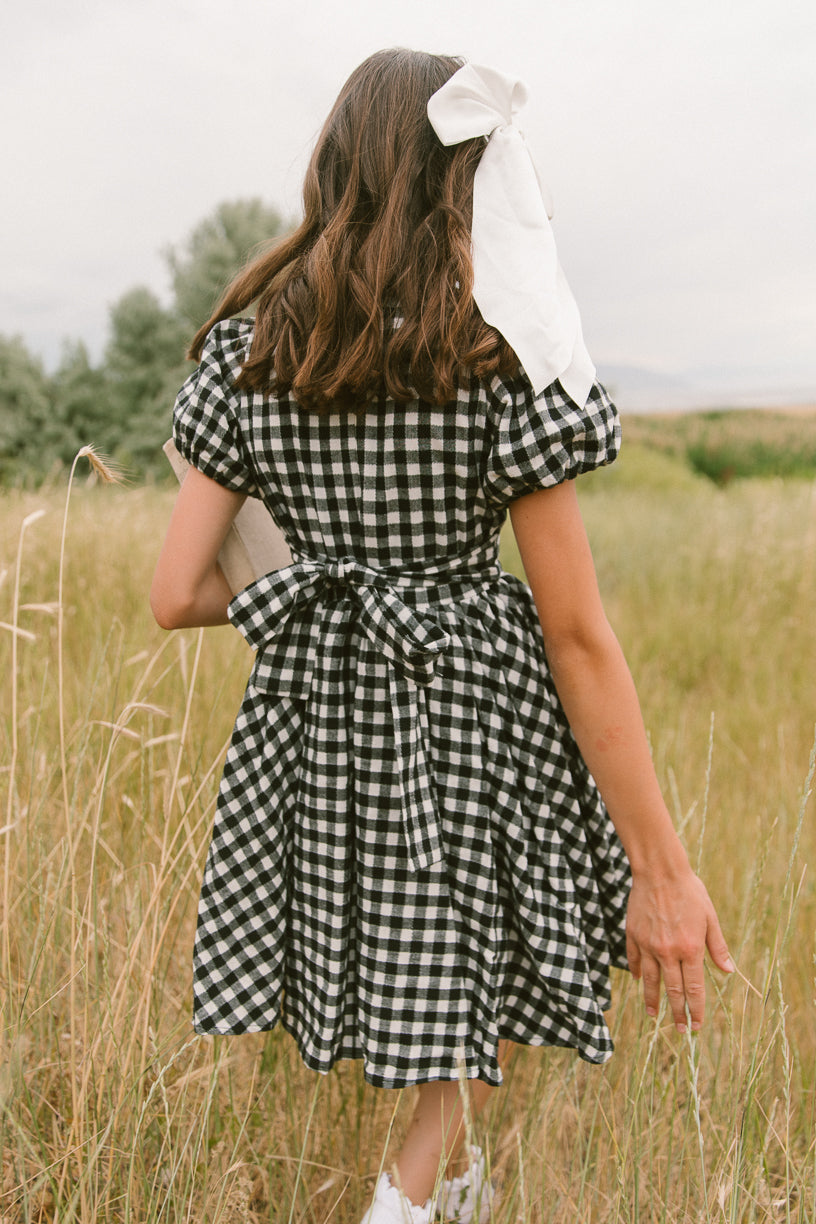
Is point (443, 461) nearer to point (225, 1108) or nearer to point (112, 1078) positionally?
point (112, 1078)

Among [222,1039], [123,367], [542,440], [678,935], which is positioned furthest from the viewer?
[123,367]

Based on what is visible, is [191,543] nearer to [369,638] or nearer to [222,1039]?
[369,638]

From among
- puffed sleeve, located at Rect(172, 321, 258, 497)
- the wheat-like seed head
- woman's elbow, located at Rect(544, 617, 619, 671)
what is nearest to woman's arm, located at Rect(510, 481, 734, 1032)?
woman's elbow, located at Rect(544, 617, 619, 671)

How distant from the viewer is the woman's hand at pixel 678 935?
3.43 ft

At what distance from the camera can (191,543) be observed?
1117 millimetres

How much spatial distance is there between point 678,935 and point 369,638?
20.5 inches

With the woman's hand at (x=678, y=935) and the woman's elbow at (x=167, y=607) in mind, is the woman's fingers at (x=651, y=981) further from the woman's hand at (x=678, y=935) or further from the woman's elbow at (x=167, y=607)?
the woman's elbow at (x=167, y=607)

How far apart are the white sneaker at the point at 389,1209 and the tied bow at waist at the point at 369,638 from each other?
0.45 metres

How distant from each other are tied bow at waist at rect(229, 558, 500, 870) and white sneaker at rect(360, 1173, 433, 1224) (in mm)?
446

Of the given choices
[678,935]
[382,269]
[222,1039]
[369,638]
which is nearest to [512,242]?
[382,269]

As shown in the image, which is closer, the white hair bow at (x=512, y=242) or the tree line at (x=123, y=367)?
the white hair bow at (x=512, y=242)

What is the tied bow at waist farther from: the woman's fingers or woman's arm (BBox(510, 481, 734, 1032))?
the woman's fingers

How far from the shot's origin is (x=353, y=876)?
112 centimetres

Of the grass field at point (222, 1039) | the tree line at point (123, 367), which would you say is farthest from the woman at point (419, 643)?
the tree line at point (123, 367)
